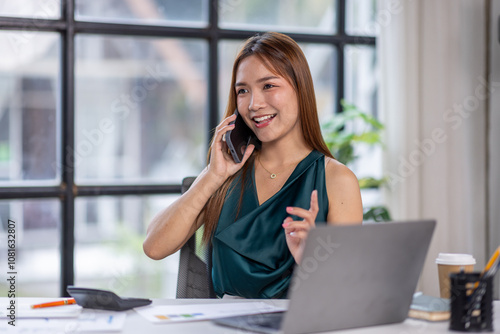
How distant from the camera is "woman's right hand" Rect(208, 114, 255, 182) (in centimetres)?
187

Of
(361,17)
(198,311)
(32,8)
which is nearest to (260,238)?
(198,311)

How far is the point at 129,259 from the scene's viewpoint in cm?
337

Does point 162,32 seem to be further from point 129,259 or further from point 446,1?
point 446,1

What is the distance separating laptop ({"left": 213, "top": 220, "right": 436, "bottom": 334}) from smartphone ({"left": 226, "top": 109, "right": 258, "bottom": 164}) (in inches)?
29.6

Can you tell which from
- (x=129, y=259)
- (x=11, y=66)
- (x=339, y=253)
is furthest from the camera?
(x=129, y=259)

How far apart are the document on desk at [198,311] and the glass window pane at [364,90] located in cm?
→ 240

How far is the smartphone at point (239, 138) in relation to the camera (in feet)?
6.20

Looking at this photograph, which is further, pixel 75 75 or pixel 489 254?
pixel 489 254

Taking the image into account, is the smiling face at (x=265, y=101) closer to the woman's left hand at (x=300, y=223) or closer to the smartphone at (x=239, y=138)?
the smartphone at (x=239, y=138)

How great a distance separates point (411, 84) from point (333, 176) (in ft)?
5.52

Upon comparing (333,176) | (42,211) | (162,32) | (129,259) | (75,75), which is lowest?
(129,259)

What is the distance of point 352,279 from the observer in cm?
110

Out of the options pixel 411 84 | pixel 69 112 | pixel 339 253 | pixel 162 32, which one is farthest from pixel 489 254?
pixel 339 253

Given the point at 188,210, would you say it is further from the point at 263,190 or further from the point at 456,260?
the point at 456,260
